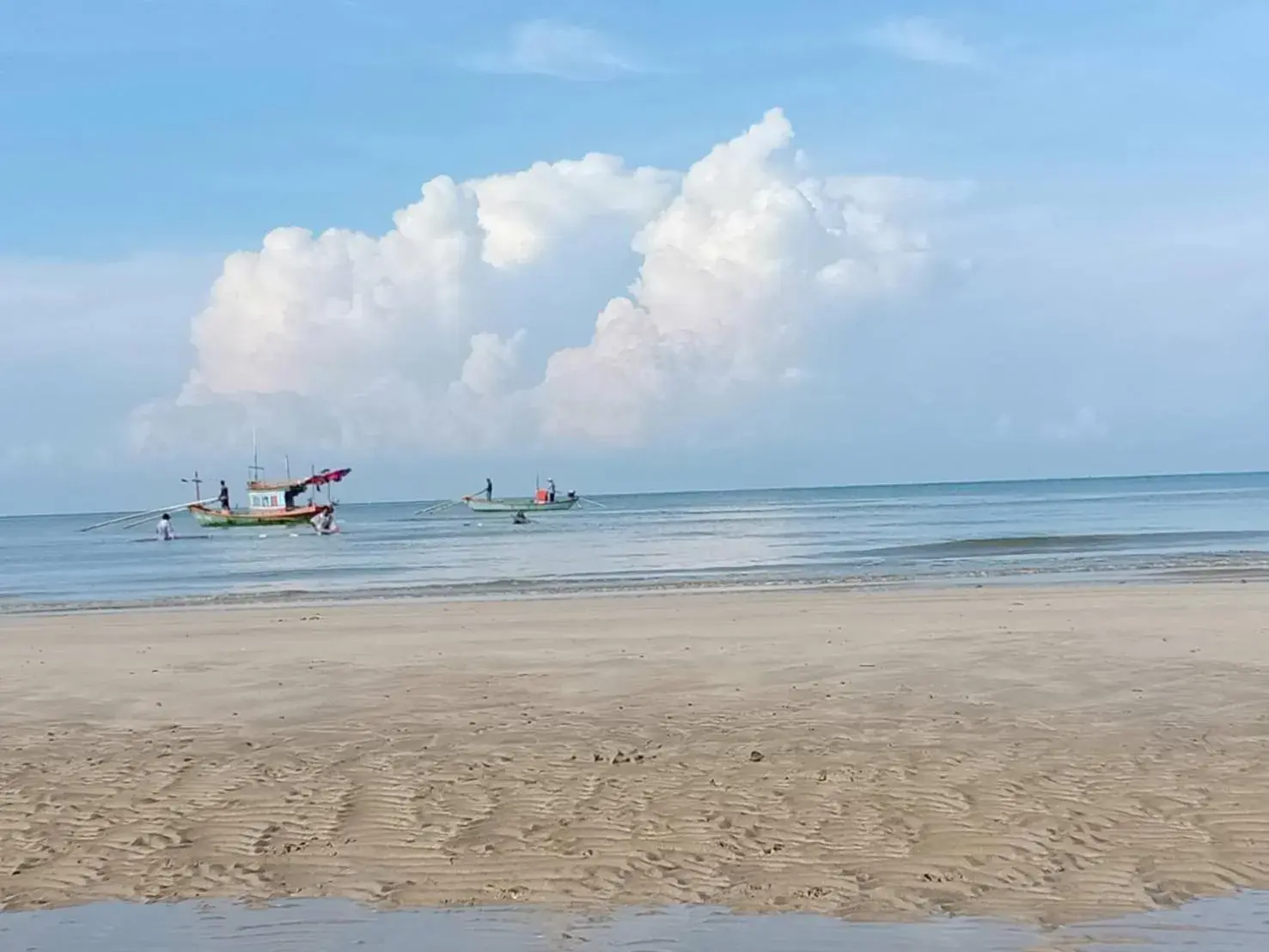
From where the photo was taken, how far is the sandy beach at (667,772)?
23.0 feet

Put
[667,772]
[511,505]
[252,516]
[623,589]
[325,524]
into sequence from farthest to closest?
[511,505]
[252,516]
[325,524]
[623,589]
[667,772]

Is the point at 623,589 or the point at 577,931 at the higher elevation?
the point at 577,931

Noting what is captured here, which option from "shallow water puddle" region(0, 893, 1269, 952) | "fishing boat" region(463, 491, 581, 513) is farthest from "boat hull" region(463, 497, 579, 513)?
"shallow water puddle" region(0, 893, 1269, 952)

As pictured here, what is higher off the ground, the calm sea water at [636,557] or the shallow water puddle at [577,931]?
the shallow water puddle at [577,931]

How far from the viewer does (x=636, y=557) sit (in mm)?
50812

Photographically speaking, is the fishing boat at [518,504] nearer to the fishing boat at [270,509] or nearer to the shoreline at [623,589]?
the fishing boat at [270,509]

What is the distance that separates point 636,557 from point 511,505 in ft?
243

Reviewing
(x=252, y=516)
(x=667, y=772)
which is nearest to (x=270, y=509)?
(x=252, y=516)

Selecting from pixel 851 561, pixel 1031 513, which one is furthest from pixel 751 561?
pixel 1031 513

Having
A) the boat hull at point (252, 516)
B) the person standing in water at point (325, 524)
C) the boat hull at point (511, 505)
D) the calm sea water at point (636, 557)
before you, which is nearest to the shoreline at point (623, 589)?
the calm sea water at point (636, 557)

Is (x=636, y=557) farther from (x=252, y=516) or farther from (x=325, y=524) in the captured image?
(x=252, y=516)

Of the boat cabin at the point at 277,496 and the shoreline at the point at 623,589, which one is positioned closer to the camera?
the shoreline at the point at 623,589

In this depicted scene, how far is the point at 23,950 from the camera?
616 centimetres

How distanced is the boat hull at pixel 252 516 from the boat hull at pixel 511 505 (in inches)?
984
